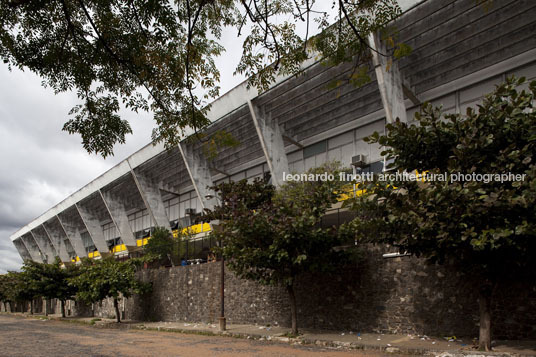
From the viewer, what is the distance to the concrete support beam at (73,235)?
59906 millimetres

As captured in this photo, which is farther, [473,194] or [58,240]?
[58,240]

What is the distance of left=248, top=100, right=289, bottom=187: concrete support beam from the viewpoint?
27.6 meters

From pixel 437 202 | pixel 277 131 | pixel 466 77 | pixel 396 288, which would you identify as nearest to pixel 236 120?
pixel 277 131

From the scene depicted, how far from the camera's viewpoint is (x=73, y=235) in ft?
199

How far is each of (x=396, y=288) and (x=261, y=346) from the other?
4559mm

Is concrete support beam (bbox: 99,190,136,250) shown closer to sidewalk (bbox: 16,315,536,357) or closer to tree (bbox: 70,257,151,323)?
tree (bbox: 70,257,151,323)

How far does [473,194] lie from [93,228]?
170 feet

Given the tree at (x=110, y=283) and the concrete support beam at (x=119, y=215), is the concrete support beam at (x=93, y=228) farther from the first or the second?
the tree at (x=110, y=283)

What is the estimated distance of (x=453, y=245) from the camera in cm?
934

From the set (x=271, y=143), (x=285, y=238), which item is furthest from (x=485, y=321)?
(x=271, y=143)

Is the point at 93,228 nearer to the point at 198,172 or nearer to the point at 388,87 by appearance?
the point at 198,172

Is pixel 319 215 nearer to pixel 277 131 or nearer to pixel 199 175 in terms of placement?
pixel 277 131

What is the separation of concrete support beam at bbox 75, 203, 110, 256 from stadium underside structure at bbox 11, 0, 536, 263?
7.53 metres

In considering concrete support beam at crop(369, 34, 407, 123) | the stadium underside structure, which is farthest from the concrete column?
concrete support beam at crop(369, 34, 407, 123)
